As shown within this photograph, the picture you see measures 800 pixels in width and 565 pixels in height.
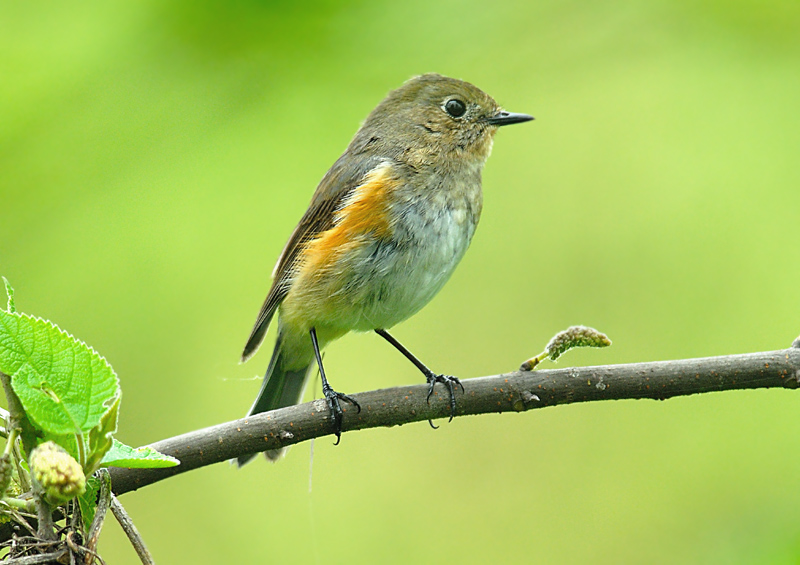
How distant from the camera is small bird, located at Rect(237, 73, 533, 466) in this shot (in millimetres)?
3832

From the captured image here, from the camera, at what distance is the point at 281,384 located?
4.44 meters

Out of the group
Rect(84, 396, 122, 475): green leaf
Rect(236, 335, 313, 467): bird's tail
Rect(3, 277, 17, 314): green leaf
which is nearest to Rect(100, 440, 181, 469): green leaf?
Rect(84, 396, 122, 475): green leaf

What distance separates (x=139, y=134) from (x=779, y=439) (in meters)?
3.60

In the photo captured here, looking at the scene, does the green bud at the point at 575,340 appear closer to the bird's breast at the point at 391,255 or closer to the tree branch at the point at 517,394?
the tree branch at the point at 517,394

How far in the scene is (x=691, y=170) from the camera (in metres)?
5.34

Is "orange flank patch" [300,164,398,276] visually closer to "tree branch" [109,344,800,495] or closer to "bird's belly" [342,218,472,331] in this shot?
"bird's belly" [342,218,472,331]

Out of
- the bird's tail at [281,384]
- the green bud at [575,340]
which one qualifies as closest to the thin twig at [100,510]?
the green bud at [575,340]

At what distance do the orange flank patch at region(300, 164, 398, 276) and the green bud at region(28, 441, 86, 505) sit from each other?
262 cm

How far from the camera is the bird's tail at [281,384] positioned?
434 cm

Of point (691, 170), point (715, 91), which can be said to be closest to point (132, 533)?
point (715, 91)

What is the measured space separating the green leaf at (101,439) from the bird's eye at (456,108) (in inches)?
133

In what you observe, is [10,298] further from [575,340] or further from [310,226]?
[310,226]

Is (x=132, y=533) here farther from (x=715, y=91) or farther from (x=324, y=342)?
(x=715, y=91)

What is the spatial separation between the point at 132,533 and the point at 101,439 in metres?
0.25
